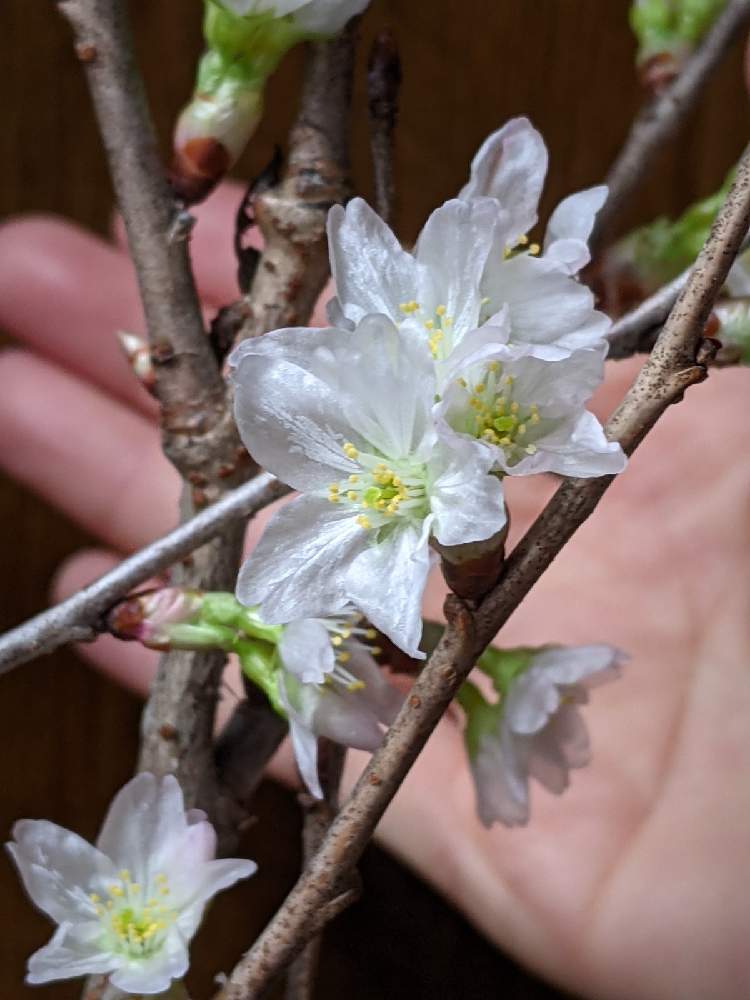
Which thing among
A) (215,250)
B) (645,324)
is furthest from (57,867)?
(215,250)

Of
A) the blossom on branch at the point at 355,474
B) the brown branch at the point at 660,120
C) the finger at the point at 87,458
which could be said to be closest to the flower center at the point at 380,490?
the blossom on branch at the point at 355,474

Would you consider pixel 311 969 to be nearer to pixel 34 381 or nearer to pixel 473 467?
pixel 473 467

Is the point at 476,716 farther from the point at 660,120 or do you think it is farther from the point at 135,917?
the point at 660,120

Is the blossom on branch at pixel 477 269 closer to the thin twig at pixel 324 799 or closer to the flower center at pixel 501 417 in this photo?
the flower center at pixel 501 417

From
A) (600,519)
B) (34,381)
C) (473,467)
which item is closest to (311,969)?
(473,467)

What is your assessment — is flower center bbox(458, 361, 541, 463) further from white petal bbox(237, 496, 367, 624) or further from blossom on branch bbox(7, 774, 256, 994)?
blossom on branch bbox(7, 774, 256, 994)
